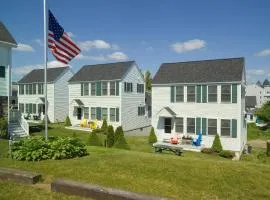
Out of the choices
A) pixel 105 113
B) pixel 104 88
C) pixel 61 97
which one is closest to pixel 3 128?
pixel 105 113

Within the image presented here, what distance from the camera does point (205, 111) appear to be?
23.7 m

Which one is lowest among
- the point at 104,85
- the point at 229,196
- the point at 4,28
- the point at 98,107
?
the point at 229,196

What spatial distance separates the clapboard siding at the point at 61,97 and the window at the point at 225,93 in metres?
25.5

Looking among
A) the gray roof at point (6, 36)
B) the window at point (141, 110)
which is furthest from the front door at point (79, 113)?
the gray roof at point (6, 36)

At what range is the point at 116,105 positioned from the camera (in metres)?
31.9

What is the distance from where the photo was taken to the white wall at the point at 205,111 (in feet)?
73.2

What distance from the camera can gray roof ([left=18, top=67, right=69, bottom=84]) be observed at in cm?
4033

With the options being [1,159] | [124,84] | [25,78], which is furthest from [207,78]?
[25,78]

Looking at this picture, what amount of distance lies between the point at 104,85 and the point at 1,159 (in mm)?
22036

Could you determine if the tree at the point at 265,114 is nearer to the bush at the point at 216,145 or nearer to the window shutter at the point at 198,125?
the window shutter at the point at 198,125

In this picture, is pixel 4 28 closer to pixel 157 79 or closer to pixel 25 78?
pixel 157 79

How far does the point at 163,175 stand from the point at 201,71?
694 inches

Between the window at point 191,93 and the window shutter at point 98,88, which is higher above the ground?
the window shutter at point 98,88

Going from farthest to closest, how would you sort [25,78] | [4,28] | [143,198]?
[25,78] < [4,28] < [143,198]
